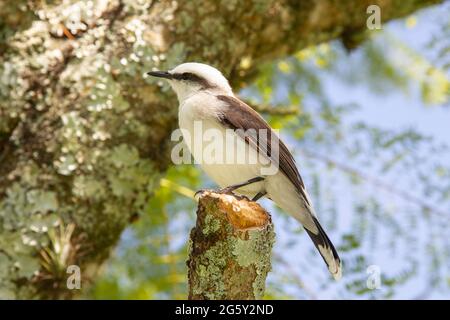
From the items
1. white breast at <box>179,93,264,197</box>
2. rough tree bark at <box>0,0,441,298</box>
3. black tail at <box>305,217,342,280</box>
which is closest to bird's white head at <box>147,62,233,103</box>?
rough tree bark at <box>0,0,441,298</box>

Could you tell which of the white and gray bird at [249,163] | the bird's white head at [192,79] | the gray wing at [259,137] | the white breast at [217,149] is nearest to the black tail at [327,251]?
the white and gray bird at [249,163]

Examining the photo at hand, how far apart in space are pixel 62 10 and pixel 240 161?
176 centimetres

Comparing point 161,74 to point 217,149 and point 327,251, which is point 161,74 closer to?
point 217,149

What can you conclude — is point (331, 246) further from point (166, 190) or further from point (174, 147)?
point (166, 190)

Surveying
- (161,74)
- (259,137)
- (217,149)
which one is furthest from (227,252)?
(161,74)

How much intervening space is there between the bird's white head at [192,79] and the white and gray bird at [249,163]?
10 cm

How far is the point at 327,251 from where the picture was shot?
15.0ft

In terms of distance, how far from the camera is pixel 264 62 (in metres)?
6.14

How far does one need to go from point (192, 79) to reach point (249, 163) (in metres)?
0.80

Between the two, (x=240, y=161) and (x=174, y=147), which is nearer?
(x=240, y=161)
